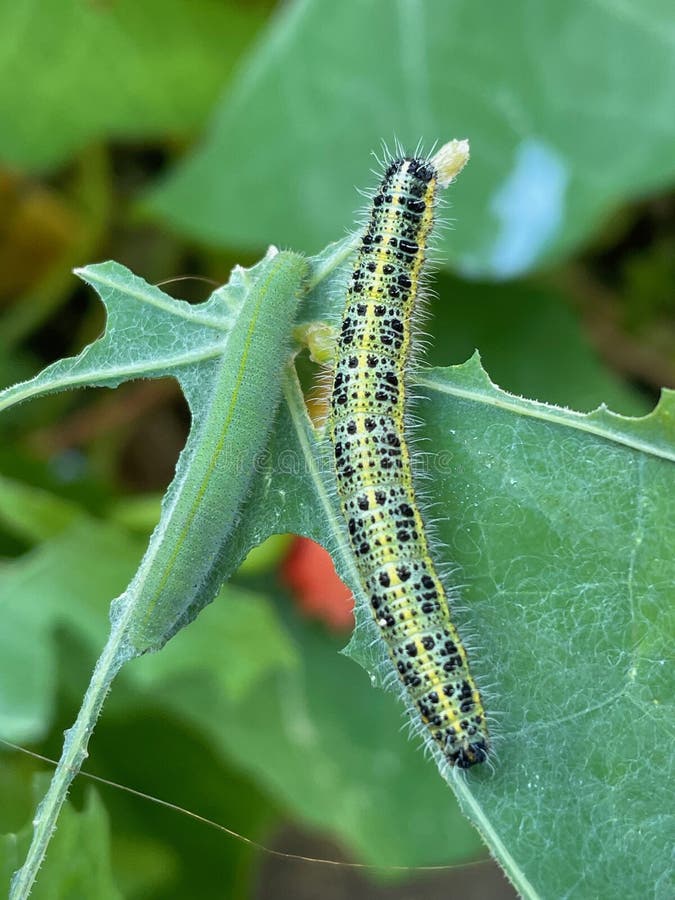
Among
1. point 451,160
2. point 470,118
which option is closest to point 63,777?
point 451,160

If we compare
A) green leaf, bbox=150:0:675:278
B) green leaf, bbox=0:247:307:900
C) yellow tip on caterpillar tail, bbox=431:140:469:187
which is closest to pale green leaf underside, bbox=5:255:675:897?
green leaf, bbox=0:247:307:900

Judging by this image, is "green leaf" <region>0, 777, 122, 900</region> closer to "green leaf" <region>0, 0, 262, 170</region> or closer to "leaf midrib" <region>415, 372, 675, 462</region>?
"leaf midrib" <region>415, 372, 675, 462</region>

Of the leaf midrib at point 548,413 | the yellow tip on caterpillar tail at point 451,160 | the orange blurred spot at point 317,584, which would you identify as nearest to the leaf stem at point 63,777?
the leaf midrib at point 548,413

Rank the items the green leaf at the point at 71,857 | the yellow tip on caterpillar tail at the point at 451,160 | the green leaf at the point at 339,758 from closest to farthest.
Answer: the green leaf at the point at 71,857 < the yellow tip on caterpillar tail at the point at 451,160 < the green leaf at the point at 339,758

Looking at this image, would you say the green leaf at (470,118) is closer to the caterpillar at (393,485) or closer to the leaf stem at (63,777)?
the caterpillar at (393,485)

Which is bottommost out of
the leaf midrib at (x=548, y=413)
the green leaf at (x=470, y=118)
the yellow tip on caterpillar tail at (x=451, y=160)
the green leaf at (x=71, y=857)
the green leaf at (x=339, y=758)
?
the green leaf at (x=71, y=857)

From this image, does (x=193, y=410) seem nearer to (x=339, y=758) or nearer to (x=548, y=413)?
(x=548, y=413)
